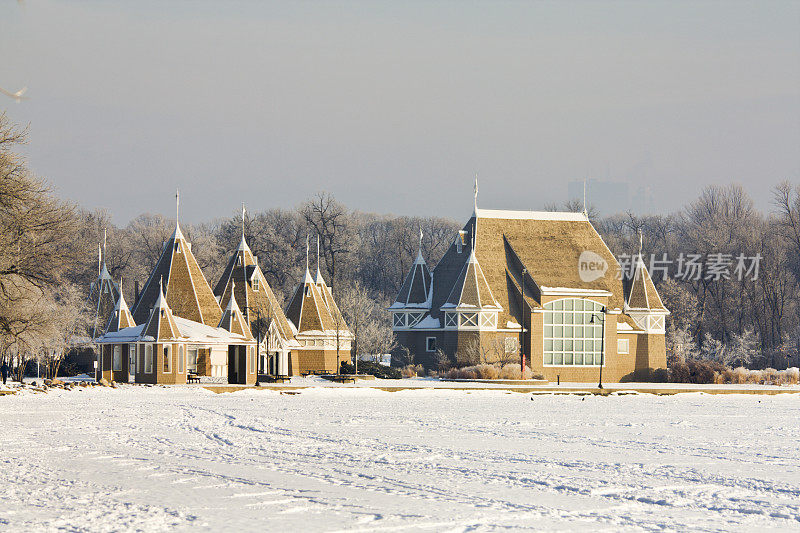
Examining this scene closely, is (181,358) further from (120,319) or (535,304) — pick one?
(535,304)

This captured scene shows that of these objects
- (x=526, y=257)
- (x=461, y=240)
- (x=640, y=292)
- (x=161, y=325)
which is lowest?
(x=161, y=325)

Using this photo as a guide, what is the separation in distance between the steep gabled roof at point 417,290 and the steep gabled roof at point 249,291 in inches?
333

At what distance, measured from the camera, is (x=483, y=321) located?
Answer: 59.3 metres

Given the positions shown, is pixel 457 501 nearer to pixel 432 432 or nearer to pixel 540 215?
pixel 432 432

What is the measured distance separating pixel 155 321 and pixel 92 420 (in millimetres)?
20708

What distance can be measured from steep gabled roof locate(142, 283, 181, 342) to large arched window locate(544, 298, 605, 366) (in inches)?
929

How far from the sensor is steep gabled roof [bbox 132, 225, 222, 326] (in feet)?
176

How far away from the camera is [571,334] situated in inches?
2408

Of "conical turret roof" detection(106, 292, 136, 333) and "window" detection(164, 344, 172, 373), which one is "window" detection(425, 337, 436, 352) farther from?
"window" detection(164, 344, 172, 373)

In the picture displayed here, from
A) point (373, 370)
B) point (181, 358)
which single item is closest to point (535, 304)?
point (373, 370)

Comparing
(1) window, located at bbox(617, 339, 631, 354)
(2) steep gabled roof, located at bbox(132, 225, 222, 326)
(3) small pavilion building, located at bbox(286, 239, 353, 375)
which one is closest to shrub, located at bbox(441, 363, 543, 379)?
(3) small pavilion building, located at bbox(286, 239, 353, 375)

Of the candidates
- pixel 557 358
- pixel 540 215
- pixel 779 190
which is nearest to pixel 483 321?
pixel 557 358

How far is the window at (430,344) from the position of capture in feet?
200

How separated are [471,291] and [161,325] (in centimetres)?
1977
